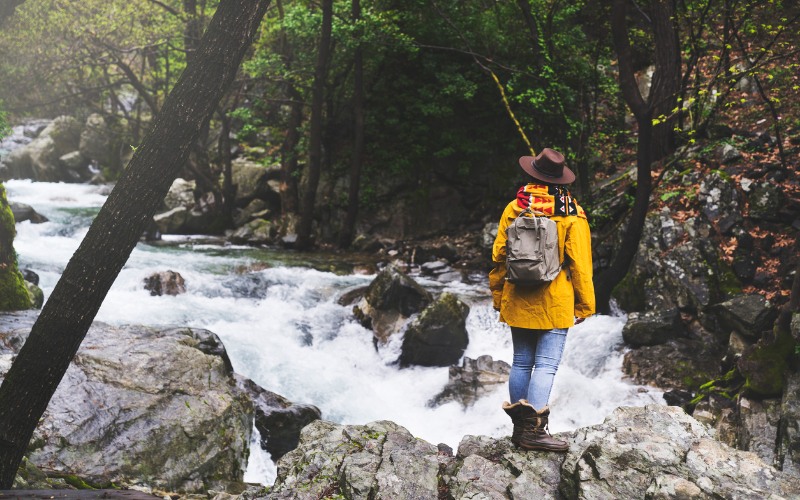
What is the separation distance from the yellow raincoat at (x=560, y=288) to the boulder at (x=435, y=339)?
234 inches

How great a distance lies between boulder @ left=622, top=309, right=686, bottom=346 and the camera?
9.18 m

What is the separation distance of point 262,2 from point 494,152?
15041mm

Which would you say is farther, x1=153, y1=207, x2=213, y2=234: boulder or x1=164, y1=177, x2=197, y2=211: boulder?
x1=164, y1=177, x2=197, y2=211: boulder

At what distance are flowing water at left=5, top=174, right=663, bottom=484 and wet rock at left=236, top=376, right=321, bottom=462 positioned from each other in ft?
0.81

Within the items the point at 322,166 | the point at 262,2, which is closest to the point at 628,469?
the point at 262,2

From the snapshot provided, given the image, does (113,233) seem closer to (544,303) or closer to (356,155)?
(544,303)

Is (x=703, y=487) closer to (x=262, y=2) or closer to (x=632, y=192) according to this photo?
(x=262, y=2)

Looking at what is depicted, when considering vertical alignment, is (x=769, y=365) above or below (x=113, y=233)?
below

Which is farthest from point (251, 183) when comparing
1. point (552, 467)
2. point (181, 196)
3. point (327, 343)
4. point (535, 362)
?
point (552, 467)

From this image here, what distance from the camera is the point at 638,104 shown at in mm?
8688

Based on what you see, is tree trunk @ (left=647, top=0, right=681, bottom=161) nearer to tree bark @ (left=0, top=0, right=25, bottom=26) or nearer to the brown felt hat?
the brown felt hat

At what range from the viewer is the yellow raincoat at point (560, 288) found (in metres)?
3.94

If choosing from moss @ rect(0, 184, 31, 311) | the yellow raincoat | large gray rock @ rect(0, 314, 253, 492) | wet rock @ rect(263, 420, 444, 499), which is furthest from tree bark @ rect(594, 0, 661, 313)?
moss @ rect(0, 184, 31, 311)

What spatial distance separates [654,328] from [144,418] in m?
7.42
